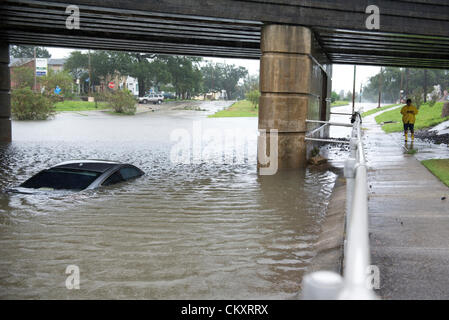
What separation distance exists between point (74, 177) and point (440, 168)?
8763mm

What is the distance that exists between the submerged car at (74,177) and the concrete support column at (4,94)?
40.5 feet

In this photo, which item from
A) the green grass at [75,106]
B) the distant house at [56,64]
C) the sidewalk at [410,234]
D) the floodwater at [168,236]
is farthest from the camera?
the distant house at [56,64]

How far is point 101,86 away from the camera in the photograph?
85.3 meters

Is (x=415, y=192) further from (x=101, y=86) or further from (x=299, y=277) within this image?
(x=101, y=86)

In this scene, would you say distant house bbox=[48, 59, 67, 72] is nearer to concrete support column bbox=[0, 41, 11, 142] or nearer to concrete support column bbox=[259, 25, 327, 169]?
concrete support column bbox=[0, 41, 11, 142]

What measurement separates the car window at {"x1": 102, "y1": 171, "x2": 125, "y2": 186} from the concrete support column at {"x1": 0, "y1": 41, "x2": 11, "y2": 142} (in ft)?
40.6

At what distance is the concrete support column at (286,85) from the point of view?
519 inches

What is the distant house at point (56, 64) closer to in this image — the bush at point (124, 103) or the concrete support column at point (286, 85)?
the bush at point (124, 103)

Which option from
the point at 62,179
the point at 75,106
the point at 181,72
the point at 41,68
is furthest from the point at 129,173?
the point at 181,72

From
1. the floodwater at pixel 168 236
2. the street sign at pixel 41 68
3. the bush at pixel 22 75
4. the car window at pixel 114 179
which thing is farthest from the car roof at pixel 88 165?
the bush at pixel 22 75

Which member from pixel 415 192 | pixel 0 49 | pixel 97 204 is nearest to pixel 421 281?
pixel 415 192

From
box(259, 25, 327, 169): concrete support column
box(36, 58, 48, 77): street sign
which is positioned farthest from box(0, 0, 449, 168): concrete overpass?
box(36, 58, 48, 77): street sign

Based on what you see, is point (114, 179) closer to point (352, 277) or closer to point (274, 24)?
point (274, 24)
